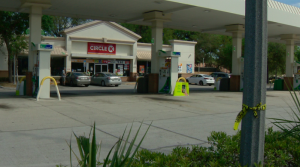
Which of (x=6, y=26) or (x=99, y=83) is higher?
(x=6, y=26)

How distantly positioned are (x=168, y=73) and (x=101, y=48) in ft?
61.6

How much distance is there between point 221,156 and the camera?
4219mm

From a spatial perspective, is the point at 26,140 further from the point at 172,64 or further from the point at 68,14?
the point at 68,14

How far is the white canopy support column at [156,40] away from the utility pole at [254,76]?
14.7 metres

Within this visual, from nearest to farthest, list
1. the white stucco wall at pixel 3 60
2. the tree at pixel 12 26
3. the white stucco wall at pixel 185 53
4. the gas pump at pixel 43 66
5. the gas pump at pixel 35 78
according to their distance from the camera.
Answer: the gas pump at pixel 43 66 → the gas pump at pixel 35 78 → the tree at pixel 12 26 → the white stucco wall at pixel 3 60 → the white stucco wall at pixel 185 53

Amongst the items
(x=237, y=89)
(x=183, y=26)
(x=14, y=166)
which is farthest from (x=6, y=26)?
(x=14, y=166)

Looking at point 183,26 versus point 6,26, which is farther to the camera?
point 6,26

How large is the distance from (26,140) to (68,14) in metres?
14.3

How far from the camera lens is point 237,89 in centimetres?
2320

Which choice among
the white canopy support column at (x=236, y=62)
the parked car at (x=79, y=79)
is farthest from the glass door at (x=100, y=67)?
the white canopy support column at (x=236, y=62)

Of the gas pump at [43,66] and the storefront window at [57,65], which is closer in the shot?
the gas pump at [43,66]

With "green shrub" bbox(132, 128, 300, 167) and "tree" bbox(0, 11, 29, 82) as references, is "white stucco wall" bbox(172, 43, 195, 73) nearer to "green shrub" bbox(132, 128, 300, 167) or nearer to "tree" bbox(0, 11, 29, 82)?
"tree" bbox(0, 11, 29, 82)

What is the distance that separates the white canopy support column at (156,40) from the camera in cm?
1822

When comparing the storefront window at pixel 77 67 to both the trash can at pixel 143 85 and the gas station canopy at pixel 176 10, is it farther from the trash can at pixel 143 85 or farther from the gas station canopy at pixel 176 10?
the trash can at pixel 143 85
